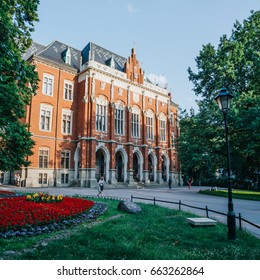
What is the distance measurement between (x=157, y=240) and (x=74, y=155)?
25.6m

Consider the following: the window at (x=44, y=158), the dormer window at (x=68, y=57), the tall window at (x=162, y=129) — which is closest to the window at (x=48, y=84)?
the dormer window at (x=68, y=57)

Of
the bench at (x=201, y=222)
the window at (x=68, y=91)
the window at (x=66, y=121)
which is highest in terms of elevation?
the window at (x=68, y=91)

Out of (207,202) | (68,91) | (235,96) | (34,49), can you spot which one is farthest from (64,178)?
(235,96)

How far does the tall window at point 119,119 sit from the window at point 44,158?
10049 millimetres

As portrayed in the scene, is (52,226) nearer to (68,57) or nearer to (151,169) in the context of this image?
(68,57)

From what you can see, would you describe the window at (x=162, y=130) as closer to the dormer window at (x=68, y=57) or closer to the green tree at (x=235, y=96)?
the green tree at (x=235, y=96)

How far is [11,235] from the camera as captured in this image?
6461 millimetres

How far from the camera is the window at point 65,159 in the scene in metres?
30.0

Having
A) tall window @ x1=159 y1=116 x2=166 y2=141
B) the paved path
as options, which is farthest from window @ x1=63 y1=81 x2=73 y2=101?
tall window @ x1=159 y1=116 x2=166 y2=141

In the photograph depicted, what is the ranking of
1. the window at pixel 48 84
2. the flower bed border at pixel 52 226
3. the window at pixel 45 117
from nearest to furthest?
the flower bed border at pixel 52 226 → the window at pixel 45 117 → the window at pixel 48 84

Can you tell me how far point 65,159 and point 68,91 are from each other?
29.9ft

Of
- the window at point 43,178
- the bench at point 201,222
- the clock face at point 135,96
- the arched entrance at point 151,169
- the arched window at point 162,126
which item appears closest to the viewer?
the bench at point 201,222

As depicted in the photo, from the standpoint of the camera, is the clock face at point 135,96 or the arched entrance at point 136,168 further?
the arched entrance at point 136,168

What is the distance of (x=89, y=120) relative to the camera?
98.3 feet
